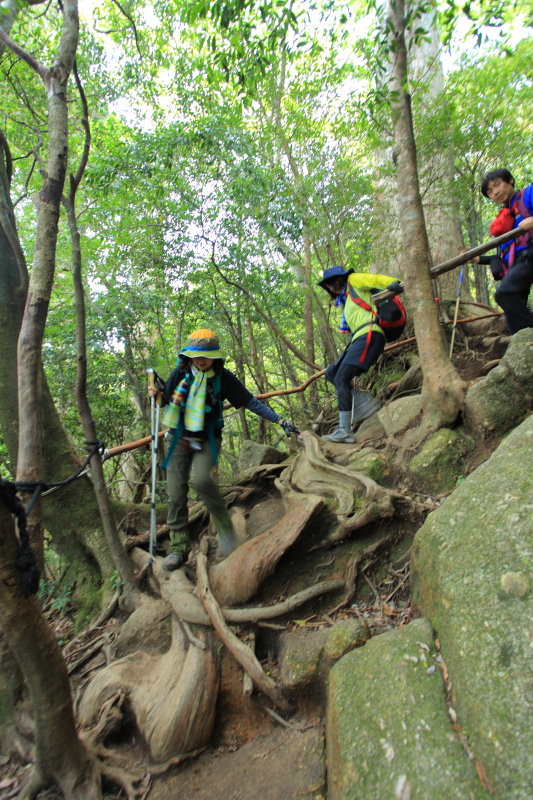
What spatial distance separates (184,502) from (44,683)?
2.00 m

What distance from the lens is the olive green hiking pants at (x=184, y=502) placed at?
376cm

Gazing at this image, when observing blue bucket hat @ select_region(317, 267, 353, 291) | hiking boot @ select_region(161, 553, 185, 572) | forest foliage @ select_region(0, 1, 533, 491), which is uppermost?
forest foliage @ select_region(0, 1, 533, 491)

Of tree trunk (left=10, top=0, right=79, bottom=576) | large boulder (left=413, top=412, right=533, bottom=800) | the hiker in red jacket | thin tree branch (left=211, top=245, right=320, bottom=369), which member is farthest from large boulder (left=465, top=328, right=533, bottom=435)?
thin tree branch (left=211, top=245, right=320, bottom=369)

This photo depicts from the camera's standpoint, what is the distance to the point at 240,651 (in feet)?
9.13

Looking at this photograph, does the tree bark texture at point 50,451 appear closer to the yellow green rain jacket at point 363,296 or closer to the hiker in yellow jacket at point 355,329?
the hiker in yellow jacket at point 355,329

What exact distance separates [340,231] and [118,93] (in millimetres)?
5150

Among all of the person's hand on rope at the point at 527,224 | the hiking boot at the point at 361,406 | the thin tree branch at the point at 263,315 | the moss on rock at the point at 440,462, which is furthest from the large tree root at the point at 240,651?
the thin tree branch at the point at 263,315

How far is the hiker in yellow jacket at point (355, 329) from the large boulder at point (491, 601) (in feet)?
7.04

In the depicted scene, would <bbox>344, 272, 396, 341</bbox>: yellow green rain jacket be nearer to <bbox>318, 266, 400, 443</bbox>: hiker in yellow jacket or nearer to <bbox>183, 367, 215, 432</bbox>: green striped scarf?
<bbox>318, 266, 400, 443</bbox>: hiker in yellow jacket

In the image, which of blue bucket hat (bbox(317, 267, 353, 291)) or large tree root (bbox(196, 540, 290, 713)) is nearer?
large tree root (bbox(196, 540, 290, 713))

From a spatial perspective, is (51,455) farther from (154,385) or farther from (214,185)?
(214,185)

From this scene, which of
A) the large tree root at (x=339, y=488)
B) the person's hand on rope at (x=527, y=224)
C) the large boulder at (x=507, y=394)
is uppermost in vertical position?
the person's hand on rope at (x=527, y=224)

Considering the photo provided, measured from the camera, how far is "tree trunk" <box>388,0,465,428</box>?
4008 millimetres

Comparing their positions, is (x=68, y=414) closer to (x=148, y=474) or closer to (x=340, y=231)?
(x=148, y=474)
